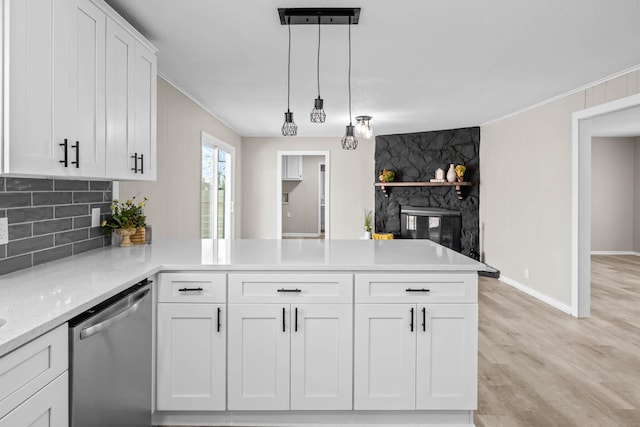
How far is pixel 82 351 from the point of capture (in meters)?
1.48

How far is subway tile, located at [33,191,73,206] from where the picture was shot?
6.77 feet

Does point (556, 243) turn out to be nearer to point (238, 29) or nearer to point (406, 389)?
point (406, 389)

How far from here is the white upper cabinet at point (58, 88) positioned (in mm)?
1484

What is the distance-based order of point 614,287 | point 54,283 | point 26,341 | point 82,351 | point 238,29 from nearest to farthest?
point 26,341 < point 82,351 < point 54,283 < point 238,29 < point 614,287

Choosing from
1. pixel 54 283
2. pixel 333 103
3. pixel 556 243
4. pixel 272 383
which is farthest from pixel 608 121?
pixel 54 283

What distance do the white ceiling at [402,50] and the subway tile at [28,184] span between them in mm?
1056

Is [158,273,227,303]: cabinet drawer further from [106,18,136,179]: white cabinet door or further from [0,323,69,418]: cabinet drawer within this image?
[0,323,69,418]: cabinet drawer

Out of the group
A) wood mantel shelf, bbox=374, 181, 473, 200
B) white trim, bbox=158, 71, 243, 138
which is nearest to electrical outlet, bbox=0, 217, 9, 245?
white trim, bbox=158, 71, 243, 138

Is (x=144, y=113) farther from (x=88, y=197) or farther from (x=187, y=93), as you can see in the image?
(x=187, y=93)

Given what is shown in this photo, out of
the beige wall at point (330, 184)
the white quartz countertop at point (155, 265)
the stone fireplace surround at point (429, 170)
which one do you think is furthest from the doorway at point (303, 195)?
the white quartz countertop at point (155, 265)

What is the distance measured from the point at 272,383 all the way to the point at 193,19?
2143 millimetres

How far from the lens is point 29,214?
2010mm

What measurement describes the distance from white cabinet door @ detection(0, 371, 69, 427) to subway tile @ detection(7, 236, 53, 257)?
80 centimetres

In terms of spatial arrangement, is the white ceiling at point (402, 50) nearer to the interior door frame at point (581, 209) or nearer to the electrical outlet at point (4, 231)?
the interior door frame at point (581, 209)
